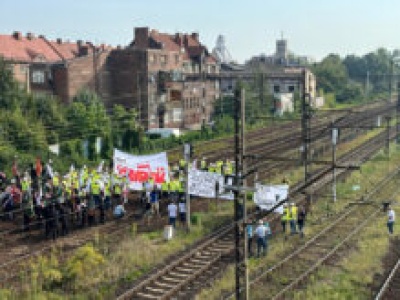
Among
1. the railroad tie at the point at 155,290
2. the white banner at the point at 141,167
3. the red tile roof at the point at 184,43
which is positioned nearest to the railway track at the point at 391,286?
the railroad tie at the point at 155,290

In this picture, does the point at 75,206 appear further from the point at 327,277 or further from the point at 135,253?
the point at 327,277

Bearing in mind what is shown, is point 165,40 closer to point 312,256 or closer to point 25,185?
point 25,185

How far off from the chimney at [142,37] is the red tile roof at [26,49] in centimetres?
1046

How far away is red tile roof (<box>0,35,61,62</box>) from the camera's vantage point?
53.2 m

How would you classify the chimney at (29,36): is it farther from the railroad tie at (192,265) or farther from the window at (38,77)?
the railroad tie at (192,265)

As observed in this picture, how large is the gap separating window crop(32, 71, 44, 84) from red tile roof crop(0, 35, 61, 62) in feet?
8.49

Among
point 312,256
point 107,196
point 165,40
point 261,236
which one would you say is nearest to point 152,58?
point 165,40

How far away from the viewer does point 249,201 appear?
2722cm

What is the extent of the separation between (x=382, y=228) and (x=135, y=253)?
10.6 meters

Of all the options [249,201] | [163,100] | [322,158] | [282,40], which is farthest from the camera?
[282,40]

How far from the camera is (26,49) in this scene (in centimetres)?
5634

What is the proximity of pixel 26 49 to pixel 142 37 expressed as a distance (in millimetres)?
14999

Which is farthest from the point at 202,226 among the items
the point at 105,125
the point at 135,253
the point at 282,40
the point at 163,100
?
the point at 282,40

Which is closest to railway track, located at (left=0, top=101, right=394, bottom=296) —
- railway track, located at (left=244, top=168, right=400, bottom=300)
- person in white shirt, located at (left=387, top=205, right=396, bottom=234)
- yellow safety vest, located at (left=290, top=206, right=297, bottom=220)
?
railway track, located at (left=244, top=168, right=400, bottom=300)
